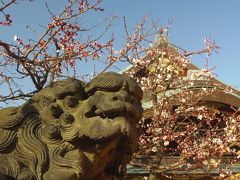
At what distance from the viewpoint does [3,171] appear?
1.92 metres

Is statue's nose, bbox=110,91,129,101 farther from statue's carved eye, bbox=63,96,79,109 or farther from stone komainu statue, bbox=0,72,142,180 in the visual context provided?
statue's carved eye, bbox=63,96,79,109

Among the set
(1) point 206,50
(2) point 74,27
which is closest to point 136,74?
(1) point 206,50

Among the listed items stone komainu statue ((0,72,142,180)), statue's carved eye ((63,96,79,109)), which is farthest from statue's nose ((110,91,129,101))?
statue's carved eye ((63,96,79,109))

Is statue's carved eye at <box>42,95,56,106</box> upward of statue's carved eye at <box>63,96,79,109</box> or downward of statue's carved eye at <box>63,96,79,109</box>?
upward

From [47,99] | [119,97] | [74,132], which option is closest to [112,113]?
[119,97]

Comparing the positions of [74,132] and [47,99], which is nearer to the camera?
[74,132]

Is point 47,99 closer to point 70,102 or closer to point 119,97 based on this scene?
point 70,102

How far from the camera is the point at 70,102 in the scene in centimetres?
200

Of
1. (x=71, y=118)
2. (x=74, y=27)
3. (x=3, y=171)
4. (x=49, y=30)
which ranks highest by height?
(x=74, y=27)

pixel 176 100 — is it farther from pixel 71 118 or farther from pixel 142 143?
pixel 71 118

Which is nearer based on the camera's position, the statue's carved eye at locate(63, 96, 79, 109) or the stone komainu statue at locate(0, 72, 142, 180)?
the stone komainu statue at locate(0, 72, 142, 180)

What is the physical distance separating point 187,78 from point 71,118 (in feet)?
30.9

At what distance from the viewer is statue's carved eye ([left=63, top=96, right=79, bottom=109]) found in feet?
6.56

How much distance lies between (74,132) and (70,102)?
0.17m
